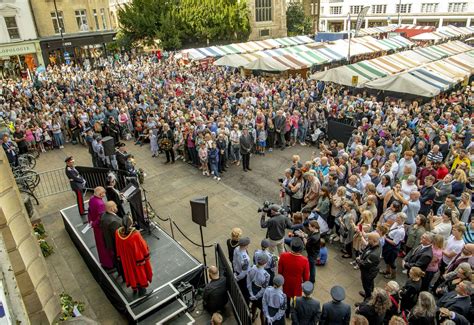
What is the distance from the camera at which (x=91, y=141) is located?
12.5 m

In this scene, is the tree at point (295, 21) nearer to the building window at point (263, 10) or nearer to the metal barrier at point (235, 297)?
the building window at point (263, 10)

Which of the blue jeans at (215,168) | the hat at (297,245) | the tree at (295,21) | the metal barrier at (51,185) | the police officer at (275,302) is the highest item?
the tree at (295,21)

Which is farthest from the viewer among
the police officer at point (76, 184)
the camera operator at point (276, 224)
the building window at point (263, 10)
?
the building window at point (263, 10)

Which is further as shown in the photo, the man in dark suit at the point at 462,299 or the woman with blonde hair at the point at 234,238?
the woman with blonde hair at the point at 234,238

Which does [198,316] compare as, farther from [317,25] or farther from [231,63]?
[317,25]

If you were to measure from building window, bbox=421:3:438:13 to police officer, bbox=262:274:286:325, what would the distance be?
229ft

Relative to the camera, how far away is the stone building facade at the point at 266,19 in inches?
1892

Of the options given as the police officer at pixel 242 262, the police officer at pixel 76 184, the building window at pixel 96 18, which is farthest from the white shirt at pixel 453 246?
the building window at pixel 96 18

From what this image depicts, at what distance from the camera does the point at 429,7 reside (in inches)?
2372

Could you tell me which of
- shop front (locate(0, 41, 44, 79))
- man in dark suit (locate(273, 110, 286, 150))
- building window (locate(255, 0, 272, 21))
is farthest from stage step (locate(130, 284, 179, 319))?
building window (locate(255, 0, 272, 21))

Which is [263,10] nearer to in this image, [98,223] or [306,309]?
[98,223]

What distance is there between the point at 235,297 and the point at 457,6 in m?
69.0

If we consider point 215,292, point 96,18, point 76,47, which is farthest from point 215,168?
point 96,18

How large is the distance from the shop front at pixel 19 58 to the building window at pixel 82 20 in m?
4.80
